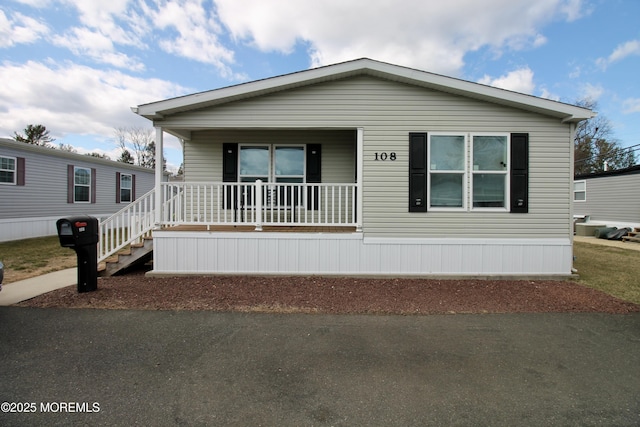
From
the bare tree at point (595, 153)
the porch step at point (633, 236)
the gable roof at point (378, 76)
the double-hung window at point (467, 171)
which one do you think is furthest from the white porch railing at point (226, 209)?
the bare tree at point (595, 153)

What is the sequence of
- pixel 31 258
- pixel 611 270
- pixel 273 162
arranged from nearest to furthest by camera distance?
pixel 611 270 → pixel 273 162 → pixel 31 258

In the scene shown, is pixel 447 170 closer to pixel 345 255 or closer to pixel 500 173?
→ pixel 500 173

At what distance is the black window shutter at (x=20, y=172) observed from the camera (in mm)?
11500

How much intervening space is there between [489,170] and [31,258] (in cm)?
1143

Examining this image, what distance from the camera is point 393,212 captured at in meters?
6.27

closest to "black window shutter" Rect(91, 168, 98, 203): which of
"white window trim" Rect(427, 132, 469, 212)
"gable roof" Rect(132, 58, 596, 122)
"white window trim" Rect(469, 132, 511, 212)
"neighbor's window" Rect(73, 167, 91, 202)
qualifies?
"neighbor's window" Rect(73, 167, 91, 202)

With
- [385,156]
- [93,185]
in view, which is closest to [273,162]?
[385,156]

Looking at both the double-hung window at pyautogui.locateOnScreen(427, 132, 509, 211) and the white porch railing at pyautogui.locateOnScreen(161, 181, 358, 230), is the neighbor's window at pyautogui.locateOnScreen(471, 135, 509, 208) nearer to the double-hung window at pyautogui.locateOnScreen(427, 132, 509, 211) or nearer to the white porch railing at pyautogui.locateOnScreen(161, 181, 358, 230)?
the double-hung window at pyautogui.locateOnScreen(427, 132, 509, 211)

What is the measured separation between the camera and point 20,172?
11.5m

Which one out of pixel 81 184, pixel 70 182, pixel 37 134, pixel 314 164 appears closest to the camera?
pixel 314 164

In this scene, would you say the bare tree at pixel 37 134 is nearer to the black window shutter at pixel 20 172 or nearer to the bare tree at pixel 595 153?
the black window shutter at pixel 20 172

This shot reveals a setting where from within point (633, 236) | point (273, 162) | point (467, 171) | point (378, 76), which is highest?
point (378, 76)

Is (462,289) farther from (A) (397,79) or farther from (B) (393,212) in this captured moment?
(A) (397,79)

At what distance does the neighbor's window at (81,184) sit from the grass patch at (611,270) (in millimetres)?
18059
